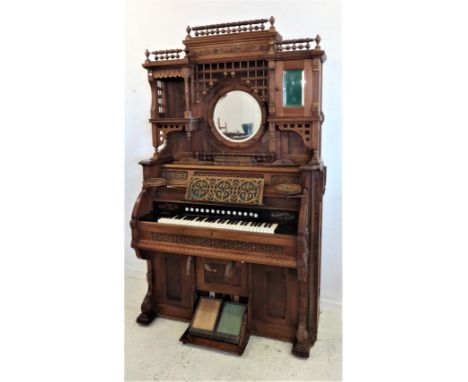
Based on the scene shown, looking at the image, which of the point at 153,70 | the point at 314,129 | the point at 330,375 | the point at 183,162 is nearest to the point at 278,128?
the point at 314,129

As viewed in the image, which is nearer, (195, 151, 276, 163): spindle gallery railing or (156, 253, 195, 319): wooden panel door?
(195, 151, 276, 163): spindle gallery railing

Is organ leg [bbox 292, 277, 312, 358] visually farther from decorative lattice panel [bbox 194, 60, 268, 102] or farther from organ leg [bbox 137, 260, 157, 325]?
decorative lattice panel [bbox 194, 60, 268, 102]

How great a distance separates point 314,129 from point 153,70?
4.02ft

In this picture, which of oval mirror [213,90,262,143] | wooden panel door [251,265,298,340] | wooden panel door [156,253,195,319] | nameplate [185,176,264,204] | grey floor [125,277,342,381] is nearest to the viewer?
grey floor [125,277,342,381]

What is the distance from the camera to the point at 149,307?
2.66 m

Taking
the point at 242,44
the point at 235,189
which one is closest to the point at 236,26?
the point at 242,44

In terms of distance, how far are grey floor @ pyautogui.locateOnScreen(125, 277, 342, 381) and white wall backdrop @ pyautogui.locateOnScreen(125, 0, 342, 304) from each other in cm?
60

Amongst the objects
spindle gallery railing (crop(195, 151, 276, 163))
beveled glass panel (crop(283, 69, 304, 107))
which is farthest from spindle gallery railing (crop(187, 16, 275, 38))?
spindle gallery railing (crop(195, 151, 276, 163))

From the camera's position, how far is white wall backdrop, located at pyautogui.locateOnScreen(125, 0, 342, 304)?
250cm

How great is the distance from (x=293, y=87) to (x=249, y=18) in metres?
0.80

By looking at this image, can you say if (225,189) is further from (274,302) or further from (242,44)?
(242,44)

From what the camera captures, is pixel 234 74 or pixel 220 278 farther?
pixel 220 278

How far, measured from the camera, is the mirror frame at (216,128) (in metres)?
2.44

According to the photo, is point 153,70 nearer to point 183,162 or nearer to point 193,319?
point 183,162
